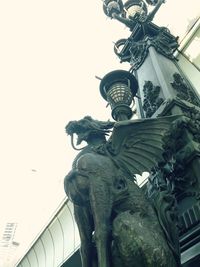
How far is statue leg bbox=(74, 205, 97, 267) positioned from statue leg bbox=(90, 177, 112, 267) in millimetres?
263

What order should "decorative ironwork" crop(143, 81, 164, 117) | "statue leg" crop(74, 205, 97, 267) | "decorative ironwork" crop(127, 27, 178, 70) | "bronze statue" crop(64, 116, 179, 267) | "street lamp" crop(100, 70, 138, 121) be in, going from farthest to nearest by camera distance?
"decorative ironwork" crop(127, 27, 178, 70) < "decorative ironwork" crop(143, 81, 164, 117) < "street lamp" crop(100, 70, 138, 121) < "statue leg" crop(74, 205, 97, 267) < "bronze statue" crop(64, 116, 179, 267)

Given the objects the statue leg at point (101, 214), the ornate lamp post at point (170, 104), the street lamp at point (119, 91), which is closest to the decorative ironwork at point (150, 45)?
the ornate lamp post at point (170, 104)

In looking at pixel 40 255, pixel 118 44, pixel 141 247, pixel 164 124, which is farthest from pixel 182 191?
pixel 40 255

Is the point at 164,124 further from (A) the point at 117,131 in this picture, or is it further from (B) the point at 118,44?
(B) the point at 118,44

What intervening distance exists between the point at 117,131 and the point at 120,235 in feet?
3.66

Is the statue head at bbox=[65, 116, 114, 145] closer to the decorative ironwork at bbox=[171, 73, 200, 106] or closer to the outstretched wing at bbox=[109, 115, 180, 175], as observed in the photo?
the outstretched wing at bbox=[109, 115, 180, 175]

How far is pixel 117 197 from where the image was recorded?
8.14 feet

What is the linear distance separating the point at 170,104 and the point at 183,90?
2.29ft

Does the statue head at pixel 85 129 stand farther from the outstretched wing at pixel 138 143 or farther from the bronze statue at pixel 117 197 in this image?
the outstretched wing at pixel 138 143

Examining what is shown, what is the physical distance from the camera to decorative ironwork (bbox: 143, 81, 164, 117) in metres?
3.94

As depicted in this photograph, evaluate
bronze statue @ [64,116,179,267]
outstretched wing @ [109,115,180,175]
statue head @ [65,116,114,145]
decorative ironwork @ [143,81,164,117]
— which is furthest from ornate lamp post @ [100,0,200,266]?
statue head @ [65,116,114,145]

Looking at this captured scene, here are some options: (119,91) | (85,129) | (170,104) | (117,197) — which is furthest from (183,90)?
(117,197)

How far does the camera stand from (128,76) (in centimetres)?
393

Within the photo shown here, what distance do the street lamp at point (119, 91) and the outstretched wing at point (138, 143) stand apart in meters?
0.61
